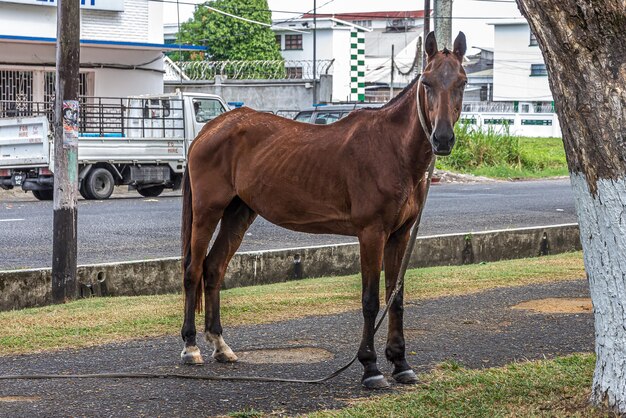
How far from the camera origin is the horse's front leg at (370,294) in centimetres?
726

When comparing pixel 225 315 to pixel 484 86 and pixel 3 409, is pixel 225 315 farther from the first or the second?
pixel 484 86

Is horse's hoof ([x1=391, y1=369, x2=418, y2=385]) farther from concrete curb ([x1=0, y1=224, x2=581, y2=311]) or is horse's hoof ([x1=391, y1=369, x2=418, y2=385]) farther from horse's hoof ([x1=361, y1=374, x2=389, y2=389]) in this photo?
concrete curb ([x1=0, y1=224, x2=581, y2=311])

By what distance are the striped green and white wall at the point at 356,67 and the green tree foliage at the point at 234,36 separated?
215 inches

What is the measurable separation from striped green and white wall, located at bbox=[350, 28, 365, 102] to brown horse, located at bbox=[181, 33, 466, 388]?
53.0 metres

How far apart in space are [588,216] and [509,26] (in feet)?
240

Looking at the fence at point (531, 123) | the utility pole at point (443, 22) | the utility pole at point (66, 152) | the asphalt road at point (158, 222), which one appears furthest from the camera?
the fence at point (531, 123)

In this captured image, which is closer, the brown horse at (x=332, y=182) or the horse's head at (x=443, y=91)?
the horse's head at (x=443, y=91)

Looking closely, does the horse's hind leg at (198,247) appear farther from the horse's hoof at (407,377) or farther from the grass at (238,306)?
the horse's hoof at (407,377)

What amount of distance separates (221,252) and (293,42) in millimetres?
73462

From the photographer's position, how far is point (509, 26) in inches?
3031

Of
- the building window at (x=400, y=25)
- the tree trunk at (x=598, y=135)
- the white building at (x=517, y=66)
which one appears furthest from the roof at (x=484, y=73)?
the tree trunk at (x=598, y=135)

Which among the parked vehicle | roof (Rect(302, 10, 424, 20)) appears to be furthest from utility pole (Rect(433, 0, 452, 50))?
roof (Rect(302, 10, 424, 20))

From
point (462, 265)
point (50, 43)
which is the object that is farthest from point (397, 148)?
point (50, 43)

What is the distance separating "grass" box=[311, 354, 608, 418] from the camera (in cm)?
633
